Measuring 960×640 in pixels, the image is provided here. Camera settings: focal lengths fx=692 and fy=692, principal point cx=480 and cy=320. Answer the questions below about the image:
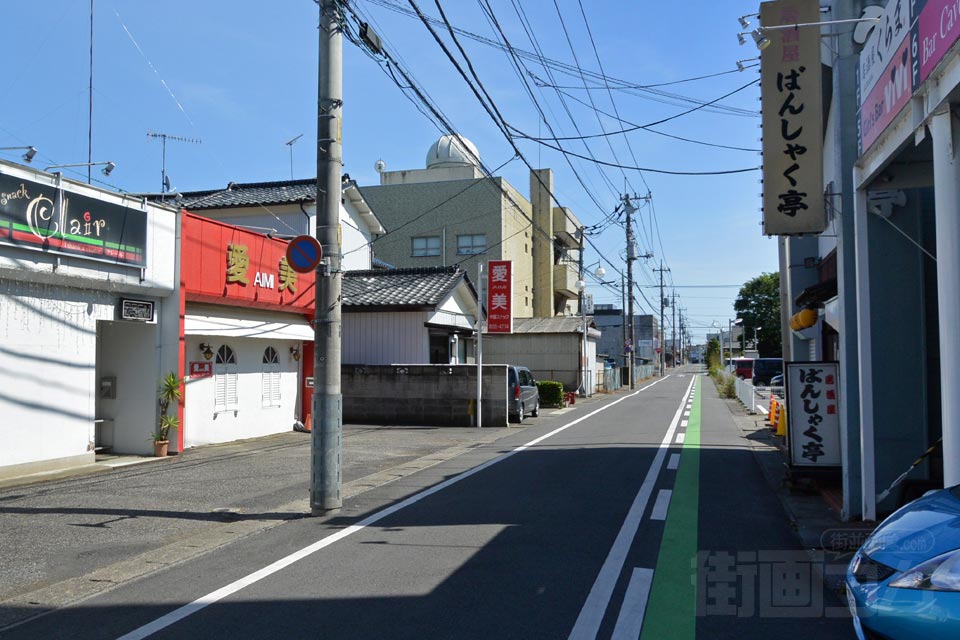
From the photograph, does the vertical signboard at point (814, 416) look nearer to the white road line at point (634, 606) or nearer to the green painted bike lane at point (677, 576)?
the green painted bike lane at point (677, 576)

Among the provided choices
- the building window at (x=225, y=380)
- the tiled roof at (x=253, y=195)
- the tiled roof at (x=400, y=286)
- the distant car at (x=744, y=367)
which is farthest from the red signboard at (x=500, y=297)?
the distant car at (x=744, y=367)

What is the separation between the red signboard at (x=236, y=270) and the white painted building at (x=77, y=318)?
20.6 inches

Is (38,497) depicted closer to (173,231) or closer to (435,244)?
(173,231)

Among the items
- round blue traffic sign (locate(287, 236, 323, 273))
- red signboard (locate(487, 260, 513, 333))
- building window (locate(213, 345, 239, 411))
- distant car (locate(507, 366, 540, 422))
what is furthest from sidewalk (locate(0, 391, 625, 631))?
red signboard (locate(487, 260, 513, 333))

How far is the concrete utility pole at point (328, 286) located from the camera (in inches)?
332

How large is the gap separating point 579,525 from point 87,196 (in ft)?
31.1

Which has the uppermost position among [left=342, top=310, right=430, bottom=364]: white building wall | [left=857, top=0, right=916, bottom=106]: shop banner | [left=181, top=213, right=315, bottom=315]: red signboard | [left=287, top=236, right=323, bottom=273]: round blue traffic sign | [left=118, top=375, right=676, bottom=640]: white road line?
[left=857, top=0, right=916, bottom=106]: shop banner

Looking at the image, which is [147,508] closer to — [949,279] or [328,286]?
[328,286]

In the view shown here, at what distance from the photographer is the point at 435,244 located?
38938 mm

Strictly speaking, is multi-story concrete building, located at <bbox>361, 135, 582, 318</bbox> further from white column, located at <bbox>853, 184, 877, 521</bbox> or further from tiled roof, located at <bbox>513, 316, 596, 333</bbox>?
white column, located at <bbox>853, 184, 877, 521</bbox>

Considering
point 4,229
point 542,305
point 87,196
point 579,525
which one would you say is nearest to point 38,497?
point 4,229

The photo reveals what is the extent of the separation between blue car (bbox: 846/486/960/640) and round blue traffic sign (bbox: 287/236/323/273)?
650 cm

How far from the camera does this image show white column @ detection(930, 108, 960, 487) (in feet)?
16.4

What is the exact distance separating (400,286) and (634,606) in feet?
66.1
